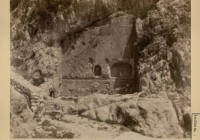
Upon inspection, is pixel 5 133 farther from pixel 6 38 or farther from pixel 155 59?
pixel 155 59

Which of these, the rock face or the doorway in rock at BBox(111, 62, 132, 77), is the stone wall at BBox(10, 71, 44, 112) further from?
the doorway in rock at BBox(111, 62, 132, 77)

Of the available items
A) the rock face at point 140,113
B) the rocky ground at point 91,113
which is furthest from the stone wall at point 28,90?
the rock face at point 140,113

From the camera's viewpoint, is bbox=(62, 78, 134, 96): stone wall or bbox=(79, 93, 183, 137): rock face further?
bbox=(62, 78, 134, 96): stone wall

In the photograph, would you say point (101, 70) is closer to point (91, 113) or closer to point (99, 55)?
point (99, 55)

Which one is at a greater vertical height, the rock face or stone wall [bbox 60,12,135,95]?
stone wall [bbox 60,12,135,95]

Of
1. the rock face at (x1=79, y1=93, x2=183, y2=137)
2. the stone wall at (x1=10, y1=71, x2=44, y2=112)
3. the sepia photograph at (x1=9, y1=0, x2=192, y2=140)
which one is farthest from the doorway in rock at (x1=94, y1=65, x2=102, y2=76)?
the stone wall at (x1=10, y1=71, x2=44, y2=112)

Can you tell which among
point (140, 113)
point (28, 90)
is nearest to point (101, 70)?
point (140, 113)

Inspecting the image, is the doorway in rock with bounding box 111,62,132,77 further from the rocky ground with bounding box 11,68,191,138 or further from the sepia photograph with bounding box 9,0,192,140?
the rocky ground with bounding box 11,68,191,138

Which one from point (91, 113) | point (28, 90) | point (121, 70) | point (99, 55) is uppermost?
point (99, 55)

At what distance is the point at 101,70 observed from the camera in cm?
356

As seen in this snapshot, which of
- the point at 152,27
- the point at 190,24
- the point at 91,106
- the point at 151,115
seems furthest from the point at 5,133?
the point at 190,24

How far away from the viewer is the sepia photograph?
3.39 m

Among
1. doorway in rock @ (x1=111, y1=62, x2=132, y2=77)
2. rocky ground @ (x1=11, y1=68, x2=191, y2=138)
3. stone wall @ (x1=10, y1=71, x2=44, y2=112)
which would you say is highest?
doorway in rock @ (x1=111, y1=62, x2=132, y2=77)

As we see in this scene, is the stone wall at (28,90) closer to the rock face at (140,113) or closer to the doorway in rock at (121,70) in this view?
the rock face at (140,113)
